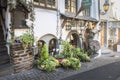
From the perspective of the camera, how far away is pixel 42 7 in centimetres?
1321

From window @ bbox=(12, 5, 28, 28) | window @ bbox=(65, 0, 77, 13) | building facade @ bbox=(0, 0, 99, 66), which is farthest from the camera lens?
window @ bbox=(65, 0, 77, 13)

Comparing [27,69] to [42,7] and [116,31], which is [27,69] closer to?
[42,7]

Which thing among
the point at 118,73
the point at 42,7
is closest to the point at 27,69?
the point at 42,7

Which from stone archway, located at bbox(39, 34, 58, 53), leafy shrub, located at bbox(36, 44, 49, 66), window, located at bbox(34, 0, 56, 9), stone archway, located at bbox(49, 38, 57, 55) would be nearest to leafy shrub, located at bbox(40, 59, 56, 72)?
leafy shrub, located at bbox(36, 44, 49, 66)

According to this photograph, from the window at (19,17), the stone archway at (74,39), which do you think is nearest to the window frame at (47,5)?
the window at (19,17)

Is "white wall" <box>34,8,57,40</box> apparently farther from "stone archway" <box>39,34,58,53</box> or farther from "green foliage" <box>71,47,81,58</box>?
"green foliage" <box>71,47,81,58</box>

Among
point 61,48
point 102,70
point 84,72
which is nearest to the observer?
point 84,72

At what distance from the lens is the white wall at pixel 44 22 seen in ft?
41.9

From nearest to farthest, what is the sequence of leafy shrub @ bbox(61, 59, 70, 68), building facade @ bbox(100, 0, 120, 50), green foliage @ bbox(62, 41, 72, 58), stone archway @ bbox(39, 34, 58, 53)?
leafy shrub @ bbox(61, 59, 70, 68), stone archway @ bbox(39, 34, 58, 53), green foliage @ bbox(62, 41, 72, 58), building facade @ bbox(100, 0, 120, 50)

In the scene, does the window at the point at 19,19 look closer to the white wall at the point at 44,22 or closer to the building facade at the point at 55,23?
the building facade at the point at 55,23

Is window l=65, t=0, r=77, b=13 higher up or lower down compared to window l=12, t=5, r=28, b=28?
higher up

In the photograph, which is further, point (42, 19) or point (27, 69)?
point (42, 19)

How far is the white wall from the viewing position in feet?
41.9

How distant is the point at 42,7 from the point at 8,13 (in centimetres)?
266
